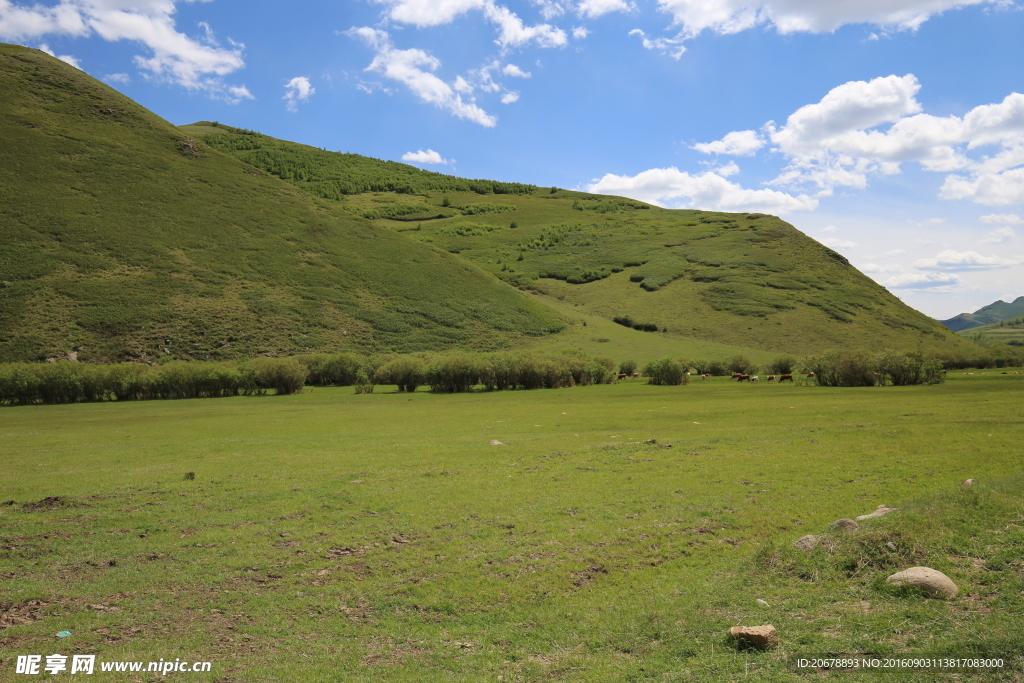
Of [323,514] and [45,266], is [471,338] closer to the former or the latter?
[45,266]

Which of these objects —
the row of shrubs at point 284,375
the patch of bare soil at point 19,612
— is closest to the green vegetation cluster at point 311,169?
the row of shrubs at point 284,375

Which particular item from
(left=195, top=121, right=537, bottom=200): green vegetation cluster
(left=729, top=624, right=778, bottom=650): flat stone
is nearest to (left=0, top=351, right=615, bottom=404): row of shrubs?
(left=729, top=624, right=778, bottom=650): flat stone

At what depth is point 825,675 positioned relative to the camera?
5270 mm

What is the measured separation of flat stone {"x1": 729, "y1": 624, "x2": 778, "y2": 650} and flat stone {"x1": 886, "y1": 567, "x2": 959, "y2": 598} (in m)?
1.84

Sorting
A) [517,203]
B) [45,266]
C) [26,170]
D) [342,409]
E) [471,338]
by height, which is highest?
[517,203]

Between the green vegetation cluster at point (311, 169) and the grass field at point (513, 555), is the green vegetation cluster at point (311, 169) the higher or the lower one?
the higher one

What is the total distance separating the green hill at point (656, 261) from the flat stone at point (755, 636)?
296ft

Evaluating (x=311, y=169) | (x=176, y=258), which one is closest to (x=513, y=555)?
(x=176, y=258)

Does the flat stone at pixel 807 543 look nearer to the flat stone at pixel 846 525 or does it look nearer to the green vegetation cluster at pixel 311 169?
the flat stone at pixel 846 525

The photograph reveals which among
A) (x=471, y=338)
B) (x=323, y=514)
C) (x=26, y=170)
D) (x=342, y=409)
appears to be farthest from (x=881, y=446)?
(x=26, y=170)

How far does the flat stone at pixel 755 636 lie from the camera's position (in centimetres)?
573

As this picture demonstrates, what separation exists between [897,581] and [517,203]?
18201 cm

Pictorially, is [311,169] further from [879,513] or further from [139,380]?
[879,513]

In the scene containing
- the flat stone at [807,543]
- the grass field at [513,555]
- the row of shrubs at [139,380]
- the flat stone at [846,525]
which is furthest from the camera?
the row of shrubs at [139,380]
